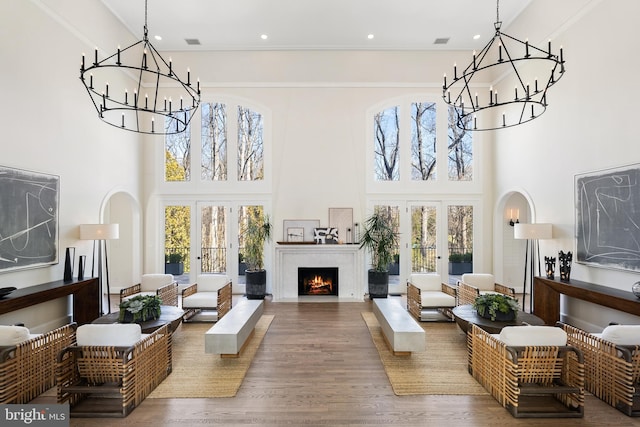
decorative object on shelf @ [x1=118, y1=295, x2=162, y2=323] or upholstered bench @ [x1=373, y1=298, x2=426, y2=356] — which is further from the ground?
decorative object on shelf @ [x1=118, y1=295, x2=162, y2=323]

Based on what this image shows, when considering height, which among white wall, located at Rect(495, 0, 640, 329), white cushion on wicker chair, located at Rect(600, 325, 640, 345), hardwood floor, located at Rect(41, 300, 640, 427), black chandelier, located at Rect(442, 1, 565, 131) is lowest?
hardwood floor, located at Rect(41, 300, 640, 427)

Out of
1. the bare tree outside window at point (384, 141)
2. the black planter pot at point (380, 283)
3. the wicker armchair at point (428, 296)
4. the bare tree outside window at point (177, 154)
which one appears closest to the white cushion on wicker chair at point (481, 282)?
the wicker armchair at point (428, 296)

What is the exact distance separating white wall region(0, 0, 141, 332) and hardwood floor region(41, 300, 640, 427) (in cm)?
346

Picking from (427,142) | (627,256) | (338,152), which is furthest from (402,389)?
(427,142)

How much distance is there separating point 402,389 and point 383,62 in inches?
307

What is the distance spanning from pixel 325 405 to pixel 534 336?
2.18m

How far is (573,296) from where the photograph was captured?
18.5ft

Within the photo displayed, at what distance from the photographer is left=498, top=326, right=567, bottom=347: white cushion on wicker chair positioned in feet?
11.6

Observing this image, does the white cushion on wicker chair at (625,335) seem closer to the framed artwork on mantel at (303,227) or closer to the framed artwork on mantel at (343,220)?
the framed artwork on mantel at (343,220)

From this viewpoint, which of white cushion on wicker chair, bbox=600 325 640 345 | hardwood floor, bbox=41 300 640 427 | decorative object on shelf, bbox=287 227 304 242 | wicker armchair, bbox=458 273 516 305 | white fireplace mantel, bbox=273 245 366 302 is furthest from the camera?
decorative object on shelf, bbox=287 227 304 242

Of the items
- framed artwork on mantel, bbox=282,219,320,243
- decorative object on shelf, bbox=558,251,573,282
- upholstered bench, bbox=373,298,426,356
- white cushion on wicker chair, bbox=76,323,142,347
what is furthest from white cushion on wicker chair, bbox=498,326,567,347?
framed artwork on mantel, bbox=282,219,320,243

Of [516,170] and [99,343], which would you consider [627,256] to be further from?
[99,343]

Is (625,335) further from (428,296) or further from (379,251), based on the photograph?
(379,251)

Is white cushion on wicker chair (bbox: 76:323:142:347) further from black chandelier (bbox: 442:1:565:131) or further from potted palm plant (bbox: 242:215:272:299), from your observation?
black chandelier (bbox: 442:1:565:131)
